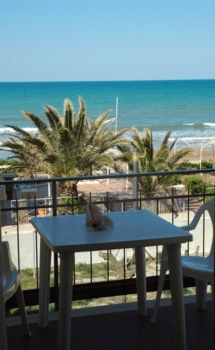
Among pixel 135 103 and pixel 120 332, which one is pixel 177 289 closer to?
pixel 120 332

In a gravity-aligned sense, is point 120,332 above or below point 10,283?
below

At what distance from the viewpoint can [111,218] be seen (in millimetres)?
3152

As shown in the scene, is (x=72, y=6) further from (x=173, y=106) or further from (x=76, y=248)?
(x=76, y=248)

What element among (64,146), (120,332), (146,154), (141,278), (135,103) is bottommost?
(120,332)

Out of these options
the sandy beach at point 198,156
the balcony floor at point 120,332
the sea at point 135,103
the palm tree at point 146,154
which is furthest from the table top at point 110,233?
the sea at point 135,103

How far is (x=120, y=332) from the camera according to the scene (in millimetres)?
3160

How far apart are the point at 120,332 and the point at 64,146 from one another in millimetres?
10622

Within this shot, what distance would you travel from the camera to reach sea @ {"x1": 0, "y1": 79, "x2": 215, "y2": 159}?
115ft

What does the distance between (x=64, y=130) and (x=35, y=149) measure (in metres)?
1.05

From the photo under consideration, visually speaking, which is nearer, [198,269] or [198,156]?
[198,269]

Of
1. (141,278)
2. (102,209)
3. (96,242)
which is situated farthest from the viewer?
(102,209)

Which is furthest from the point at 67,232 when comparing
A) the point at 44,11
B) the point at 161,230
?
the point at 44,11

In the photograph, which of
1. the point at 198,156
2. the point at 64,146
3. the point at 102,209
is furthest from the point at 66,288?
the point at 198,156

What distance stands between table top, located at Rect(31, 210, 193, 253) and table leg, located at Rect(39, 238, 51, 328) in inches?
7.0
